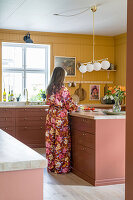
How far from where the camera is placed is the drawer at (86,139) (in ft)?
12.8

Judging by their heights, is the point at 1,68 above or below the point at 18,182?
above

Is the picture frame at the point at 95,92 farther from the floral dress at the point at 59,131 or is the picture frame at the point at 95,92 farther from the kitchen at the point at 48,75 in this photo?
the floral dress at the point at 59,131

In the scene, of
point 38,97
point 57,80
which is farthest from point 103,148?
point 38,97

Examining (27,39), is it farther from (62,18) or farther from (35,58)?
(62,18)

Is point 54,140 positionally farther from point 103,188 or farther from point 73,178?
point 103,188

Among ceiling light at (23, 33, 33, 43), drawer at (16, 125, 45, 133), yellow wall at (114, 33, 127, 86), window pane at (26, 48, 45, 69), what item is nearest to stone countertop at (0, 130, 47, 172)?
drawer at (16, 125, 45, 133)

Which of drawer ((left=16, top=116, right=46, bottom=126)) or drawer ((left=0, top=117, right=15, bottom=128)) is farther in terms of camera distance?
drawer ((left=16, top=116, right=46, bottom=126))

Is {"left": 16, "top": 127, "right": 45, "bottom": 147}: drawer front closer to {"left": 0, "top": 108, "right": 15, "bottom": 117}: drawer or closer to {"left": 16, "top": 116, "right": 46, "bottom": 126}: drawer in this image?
{"left": 16, "top": 116, "right": 46, "bottom": 126}: drawer

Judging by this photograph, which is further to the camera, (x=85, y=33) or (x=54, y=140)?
(x=85, y=33)

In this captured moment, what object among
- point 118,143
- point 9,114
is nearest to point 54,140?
point 118,143

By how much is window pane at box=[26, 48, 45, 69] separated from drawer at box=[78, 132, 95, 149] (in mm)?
3608

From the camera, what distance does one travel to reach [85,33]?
757cm

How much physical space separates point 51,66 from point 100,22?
1.73 metres

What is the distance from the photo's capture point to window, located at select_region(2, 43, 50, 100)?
23.8 ft
